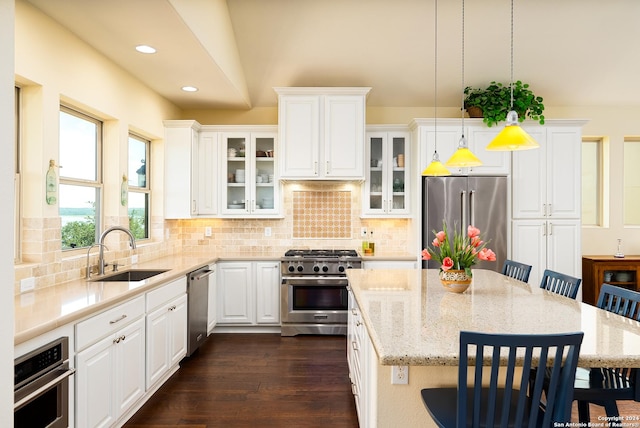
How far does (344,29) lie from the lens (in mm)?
4086

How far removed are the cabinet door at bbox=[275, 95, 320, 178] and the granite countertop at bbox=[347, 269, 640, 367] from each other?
1.98 m

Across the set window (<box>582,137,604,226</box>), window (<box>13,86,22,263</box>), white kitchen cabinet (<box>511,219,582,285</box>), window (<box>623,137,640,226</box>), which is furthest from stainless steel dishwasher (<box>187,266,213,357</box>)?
window (<box>623,137,640,226</box>)

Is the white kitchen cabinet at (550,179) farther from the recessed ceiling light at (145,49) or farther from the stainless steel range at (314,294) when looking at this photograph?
the recessed ceiling light at (145,49)

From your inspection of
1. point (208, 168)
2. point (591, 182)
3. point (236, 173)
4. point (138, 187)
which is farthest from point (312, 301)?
point (591, 182)

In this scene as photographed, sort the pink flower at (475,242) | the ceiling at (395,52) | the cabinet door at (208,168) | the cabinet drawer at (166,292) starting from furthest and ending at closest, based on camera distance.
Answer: the cabinet door at (208,168), the ceiling at (395,52), the cabinet drawer at (166,292), the pink flower at (475,242)

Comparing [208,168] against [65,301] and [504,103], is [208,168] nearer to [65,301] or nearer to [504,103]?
[65,301]

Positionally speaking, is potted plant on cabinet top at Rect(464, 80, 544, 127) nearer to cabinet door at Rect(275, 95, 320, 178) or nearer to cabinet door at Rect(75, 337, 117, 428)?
cabinet door at Rect(275, 95, 320, 178)

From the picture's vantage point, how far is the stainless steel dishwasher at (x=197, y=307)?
365 centimetres

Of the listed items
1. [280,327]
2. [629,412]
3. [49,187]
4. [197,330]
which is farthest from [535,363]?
[280,327]

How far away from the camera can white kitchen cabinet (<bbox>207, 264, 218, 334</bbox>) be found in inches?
168

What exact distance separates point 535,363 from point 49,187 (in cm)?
287

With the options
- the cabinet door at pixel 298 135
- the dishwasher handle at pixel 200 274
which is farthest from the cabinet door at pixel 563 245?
the dishwasher handle at pixel 200 274

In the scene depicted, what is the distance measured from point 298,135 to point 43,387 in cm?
335

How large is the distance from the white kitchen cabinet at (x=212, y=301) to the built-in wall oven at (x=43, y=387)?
7.54ft
